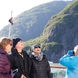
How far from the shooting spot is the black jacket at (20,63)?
11.1 ft

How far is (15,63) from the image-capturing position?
11.2ft

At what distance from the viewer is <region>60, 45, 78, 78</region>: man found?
322 centimetres

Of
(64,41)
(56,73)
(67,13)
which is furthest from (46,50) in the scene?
(56,73)

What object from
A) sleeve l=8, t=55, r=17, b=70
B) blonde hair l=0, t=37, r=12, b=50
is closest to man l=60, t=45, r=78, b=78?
sleeve l=8, t=55, r=17, b=70

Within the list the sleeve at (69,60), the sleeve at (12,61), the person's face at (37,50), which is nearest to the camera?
the sleeve at (69,60)

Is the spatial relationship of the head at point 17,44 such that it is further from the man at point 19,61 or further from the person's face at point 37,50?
the person's face at point 37,50

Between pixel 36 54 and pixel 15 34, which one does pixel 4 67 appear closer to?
pixel 36 54

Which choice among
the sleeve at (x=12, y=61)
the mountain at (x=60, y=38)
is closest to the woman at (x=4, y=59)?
A: the sleeve at (x=12, y=61)

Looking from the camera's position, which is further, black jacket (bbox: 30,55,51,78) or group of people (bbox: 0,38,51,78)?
black jacket (bbox: 30,55,51,78)

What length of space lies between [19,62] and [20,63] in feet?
0.10

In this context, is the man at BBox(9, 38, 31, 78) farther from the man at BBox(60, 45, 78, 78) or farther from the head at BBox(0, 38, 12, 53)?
the man at BBox(60, 45, 78, 78)

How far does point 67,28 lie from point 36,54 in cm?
12526

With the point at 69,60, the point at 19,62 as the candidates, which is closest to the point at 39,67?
the point at 19,62

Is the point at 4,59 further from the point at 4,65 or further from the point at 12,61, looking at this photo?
the point at 12,61
